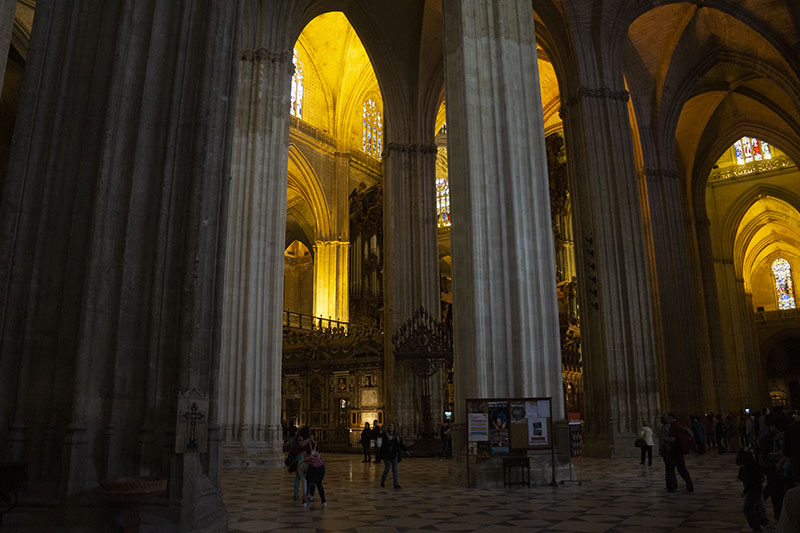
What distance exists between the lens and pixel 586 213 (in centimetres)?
1659

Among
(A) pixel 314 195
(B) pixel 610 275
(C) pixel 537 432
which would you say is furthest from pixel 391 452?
(A) pixel 314 195

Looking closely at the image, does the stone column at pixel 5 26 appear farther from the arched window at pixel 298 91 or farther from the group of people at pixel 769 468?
the arched window at pixel 298 91

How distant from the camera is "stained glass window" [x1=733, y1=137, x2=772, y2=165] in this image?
3472 cm

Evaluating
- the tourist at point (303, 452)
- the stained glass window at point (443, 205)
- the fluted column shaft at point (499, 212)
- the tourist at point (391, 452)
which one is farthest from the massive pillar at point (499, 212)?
the stained glass window at point (443, 205)

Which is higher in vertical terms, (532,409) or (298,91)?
(298,91)

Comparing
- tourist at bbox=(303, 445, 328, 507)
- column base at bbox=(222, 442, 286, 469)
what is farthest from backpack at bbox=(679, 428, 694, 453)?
column base at bbox=(222, 442, 286, 469)

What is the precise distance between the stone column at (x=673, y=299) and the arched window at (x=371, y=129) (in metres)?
15.6

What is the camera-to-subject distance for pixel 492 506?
664 centimetres

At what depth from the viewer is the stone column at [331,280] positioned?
27.6 metres

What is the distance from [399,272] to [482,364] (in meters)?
9.56

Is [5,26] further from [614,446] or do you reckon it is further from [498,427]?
[614,446]

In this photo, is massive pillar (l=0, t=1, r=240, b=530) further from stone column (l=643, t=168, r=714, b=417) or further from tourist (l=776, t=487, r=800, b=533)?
stone column (l=643, t=168, r=714, b=417)

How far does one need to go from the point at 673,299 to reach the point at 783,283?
27.6 meters

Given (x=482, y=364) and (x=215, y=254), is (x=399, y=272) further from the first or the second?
(x=215, y=254)
